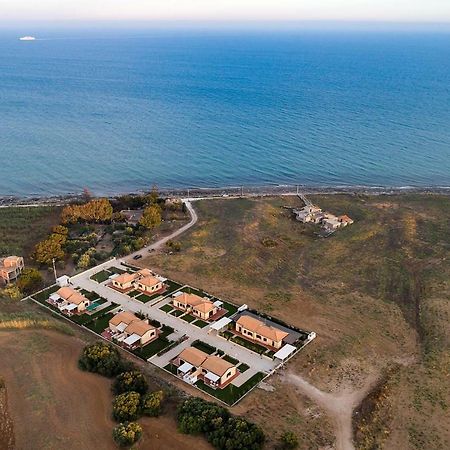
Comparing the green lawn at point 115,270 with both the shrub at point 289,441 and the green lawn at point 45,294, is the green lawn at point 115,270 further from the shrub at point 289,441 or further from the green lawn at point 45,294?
the shrub at point 289,441

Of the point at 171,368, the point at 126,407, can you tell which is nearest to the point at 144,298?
the point at 171,368

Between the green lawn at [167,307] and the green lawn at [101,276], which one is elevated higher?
the green lawn at [101,276]

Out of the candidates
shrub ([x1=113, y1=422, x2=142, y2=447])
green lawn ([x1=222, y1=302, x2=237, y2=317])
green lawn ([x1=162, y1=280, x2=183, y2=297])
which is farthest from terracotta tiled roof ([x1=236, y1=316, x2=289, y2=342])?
shrub ([x1=113, y1=422, x2=142, y2=447])

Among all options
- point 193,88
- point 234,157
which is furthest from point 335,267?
point 193,88

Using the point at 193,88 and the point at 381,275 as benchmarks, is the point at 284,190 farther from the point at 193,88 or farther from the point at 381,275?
the point at 193,88

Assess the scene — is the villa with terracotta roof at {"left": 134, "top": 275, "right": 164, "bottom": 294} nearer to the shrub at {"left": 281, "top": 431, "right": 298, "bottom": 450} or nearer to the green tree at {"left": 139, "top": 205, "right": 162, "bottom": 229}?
the green tree at {"left": 139, "top": 205, "right": 162, "bottom": 229}

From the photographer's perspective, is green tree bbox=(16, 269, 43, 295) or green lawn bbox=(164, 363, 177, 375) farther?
green tree bbox=(16, 269, 43, 295)

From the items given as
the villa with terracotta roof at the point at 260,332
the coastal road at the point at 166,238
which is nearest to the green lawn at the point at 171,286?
the coastal road at the point at 166,238
